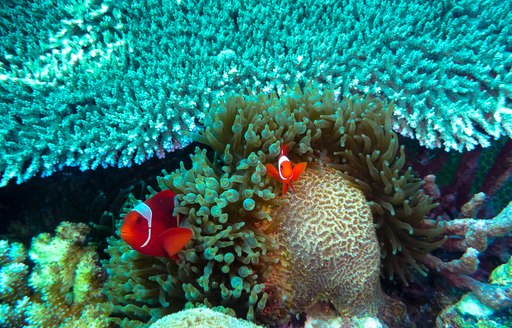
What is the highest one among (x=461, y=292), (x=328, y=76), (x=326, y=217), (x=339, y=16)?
(x=339, y=16)

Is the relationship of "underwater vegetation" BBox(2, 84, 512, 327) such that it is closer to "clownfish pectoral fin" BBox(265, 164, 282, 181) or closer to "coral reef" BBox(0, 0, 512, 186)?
"clownfish pectoral fin" BBox(265, 164, 282, 181)

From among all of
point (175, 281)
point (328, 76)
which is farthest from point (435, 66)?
point (175, 281)

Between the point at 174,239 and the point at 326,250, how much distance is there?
712 millimetres

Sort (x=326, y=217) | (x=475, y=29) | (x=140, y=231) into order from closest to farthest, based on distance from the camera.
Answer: (x=140, y=231) → (x=326, y=217) → (x=475, y=29)

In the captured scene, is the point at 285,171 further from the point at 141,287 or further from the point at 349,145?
the point at 141,287

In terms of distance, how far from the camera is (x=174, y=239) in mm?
1554

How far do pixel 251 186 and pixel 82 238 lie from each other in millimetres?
1170

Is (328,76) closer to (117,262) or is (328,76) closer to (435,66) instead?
(435,66)

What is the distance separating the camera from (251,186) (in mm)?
1753

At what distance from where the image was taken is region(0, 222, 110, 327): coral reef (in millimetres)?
1931

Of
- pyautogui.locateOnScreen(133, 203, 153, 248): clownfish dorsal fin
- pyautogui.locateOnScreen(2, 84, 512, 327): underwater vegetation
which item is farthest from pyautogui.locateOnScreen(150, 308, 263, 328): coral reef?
pyautogui.locateOnScreen(133, 203, 153, 248): clownfish dorsal fin

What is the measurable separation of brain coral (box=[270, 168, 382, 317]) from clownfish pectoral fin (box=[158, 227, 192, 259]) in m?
0.45

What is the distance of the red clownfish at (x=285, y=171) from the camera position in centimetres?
166

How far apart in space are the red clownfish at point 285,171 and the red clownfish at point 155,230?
476 mm
